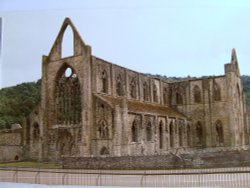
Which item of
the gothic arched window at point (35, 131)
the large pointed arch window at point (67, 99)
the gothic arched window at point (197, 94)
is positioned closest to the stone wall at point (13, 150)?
the gothic arched window at point (35, 131)

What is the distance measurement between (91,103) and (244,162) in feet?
44.9

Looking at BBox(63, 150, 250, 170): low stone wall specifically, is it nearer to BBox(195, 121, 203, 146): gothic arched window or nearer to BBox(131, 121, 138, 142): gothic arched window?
BBox(131, 121, 138, 142): gothic arched window

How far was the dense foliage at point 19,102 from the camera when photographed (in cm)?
5246

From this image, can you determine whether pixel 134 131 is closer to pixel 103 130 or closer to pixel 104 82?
pixel 103 130

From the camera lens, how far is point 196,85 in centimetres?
4734

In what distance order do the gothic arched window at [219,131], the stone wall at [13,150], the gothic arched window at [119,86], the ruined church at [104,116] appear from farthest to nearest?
1. the gothic arched window at [219,131]
2. the gothic arched window at [119,86]
3. the stone wall at [13,150]
4. the ruined church at [104,116]

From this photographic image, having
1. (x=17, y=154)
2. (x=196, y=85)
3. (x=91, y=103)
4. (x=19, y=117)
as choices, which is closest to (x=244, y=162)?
(x=91, y=103)

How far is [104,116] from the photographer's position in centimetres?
3003

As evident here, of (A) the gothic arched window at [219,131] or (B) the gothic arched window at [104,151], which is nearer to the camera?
(B) the gothic arched window at [104,151]

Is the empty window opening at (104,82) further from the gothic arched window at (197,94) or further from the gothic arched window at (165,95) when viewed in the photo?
the gothic arched window at (197,94)

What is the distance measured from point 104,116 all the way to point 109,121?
0.69 m

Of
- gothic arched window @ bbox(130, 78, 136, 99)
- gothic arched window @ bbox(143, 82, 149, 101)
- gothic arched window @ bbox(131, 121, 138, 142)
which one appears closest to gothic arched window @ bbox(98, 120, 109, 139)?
gothic arched window @ bbox(131, 121, 138, 142)

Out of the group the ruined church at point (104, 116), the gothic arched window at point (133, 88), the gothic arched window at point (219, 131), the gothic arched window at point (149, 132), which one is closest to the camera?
the ruined church at point (104, 116)

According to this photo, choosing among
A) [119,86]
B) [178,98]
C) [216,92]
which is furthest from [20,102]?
[216,92]
